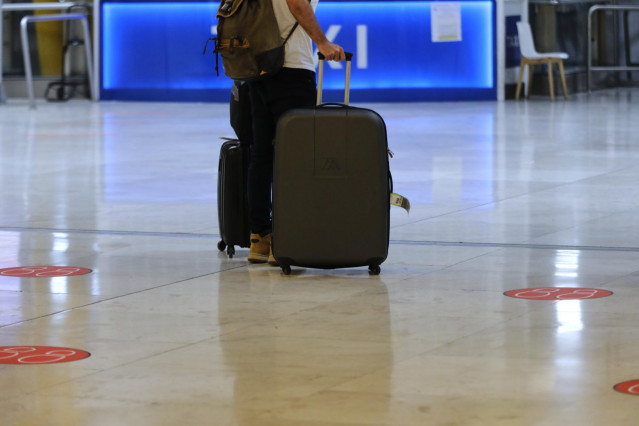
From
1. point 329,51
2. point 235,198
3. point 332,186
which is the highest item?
point 329,51

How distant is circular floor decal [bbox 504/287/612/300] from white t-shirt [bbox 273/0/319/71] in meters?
1.26

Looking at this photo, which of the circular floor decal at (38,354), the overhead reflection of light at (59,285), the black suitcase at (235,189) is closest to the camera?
the circular floor decal at (38,354)

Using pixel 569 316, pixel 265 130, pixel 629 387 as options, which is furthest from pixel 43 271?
pixel 629 387

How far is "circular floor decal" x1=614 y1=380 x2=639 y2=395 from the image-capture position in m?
2.75

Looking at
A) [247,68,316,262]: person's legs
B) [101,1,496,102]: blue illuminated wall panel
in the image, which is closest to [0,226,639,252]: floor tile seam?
[247,68,316,262]: person's legs

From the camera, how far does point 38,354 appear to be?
321 cm

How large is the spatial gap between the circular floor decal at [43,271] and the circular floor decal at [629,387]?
233 cm

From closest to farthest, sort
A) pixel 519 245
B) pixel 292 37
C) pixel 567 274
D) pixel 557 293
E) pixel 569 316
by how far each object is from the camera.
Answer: pixel 569 316 < pixel 557 293 < pixel 567 274 < pixel 292 37 < pixel 519 245

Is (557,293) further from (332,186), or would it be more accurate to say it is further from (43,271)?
(43,271)

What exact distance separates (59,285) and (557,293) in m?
1.73

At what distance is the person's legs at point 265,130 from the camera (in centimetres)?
462

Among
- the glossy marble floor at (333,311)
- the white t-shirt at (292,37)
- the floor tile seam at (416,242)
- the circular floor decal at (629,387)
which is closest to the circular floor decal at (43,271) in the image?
the glossy marble floor at (333,311)

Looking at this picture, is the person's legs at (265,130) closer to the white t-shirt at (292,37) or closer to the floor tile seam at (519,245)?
the white t-shirt at (292,37)

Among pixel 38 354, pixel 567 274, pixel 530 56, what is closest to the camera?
pixel 38 354
